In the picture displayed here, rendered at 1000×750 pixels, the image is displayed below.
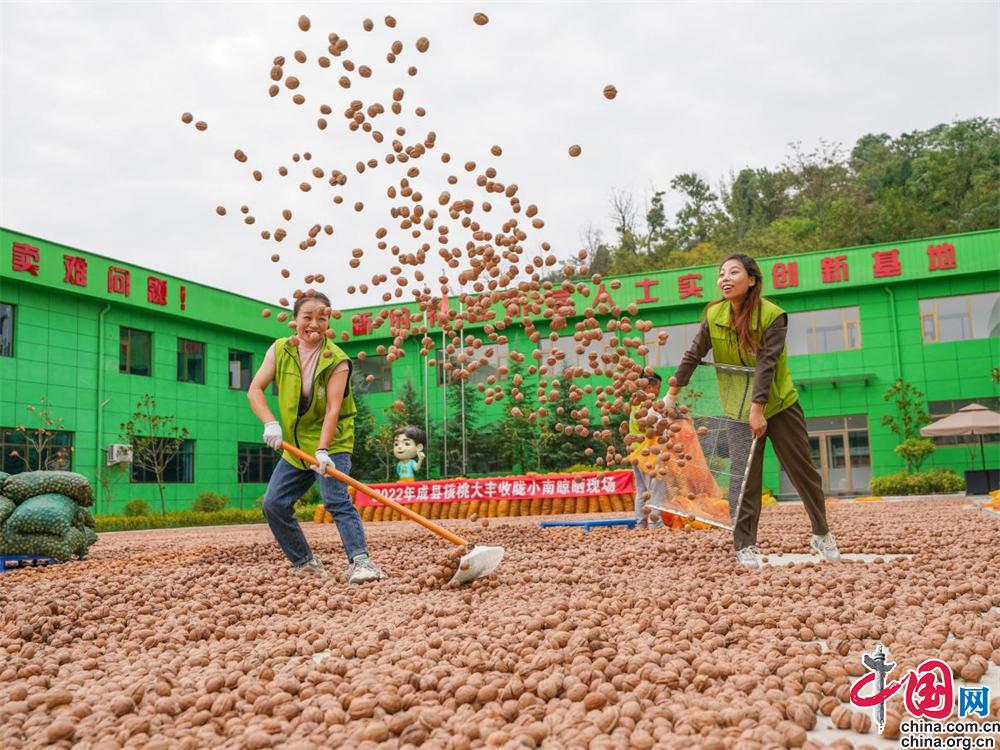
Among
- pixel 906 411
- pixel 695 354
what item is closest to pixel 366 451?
pixel 906 411

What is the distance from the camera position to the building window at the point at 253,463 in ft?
72.8

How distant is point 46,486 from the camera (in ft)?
→ 19.8

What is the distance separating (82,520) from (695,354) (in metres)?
4.87

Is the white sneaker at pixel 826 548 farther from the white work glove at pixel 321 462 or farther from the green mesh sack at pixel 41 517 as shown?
the green mesh sack at pixel 41 517

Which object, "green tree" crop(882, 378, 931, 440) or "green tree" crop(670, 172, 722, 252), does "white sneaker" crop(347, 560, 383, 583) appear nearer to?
"green tree" crop(882, 378, 931, 440)

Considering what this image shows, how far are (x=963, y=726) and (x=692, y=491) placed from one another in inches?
121

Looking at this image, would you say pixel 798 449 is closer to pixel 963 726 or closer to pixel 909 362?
pixel 963 726

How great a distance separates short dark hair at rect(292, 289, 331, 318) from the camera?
13.5 feet

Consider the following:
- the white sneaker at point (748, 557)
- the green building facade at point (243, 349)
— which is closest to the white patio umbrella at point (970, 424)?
the green building facade at point (243, 349)

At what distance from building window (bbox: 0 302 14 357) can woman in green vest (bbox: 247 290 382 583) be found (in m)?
15.3

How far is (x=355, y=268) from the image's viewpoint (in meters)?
4.52

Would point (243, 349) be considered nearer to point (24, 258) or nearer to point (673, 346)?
point (24, 258)

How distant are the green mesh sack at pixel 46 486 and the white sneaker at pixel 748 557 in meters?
4.75

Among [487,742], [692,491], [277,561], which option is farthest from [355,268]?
[487,742]
